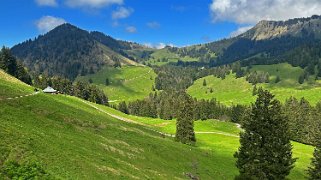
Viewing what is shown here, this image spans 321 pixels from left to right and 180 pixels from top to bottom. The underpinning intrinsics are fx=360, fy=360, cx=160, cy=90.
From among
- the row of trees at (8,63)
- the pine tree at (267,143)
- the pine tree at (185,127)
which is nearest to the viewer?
the pine tree at (267,143)

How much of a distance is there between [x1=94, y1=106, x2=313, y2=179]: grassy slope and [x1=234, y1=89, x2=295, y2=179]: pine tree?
48.3ft

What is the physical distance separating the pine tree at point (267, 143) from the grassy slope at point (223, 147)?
14725 mm

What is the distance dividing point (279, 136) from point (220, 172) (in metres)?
19.3

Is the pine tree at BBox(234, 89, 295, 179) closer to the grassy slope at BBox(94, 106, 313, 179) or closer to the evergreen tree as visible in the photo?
the grassy slope at BBox(94, 106, 313, 179)

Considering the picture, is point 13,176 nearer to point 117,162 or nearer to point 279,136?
point 117,162

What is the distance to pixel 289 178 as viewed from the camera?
7762 centimetres

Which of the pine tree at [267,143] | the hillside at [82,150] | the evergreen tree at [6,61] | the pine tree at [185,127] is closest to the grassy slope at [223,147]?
the hillside at [82,150]

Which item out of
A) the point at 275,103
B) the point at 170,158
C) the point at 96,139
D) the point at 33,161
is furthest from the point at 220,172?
the point at 33,161

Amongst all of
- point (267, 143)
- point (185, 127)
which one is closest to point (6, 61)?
point (185, 127)

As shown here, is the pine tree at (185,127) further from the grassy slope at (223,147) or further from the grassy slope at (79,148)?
the grassy slope at (79,148)

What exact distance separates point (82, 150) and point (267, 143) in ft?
86.7

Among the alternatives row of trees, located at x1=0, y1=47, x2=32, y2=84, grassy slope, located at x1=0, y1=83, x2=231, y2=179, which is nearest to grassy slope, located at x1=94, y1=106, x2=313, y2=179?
grassy slope, located at x1=0, y1=83, x2=231, y2=179

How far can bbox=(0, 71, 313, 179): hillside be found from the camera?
35.0 metres

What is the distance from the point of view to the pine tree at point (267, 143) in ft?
170
